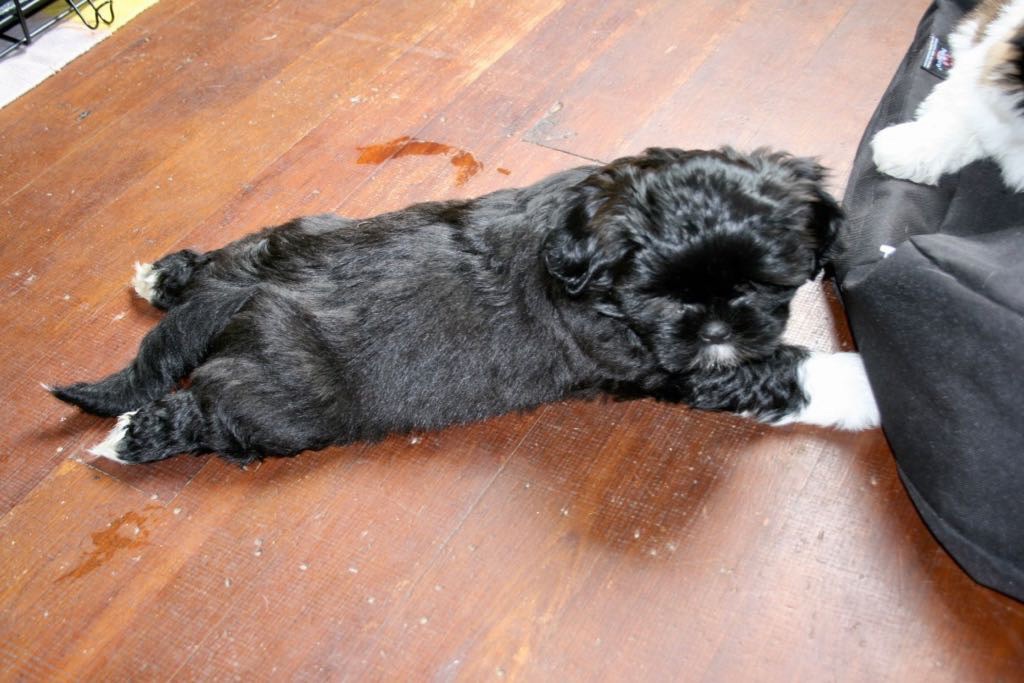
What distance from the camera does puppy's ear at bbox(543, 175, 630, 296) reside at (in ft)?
6.98

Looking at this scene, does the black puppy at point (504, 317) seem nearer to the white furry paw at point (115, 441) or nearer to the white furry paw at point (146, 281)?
the white furry paw at point (115, 441)

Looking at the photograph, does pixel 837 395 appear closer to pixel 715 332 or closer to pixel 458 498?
pixel 715 332

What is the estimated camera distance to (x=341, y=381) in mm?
2463

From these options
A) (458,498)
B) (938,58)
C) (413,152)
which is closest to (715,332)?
(458,498)

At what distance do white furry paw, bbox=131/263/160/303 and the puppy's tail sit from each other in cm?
47

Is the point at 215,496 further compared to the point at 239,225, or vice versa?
the point at 239,225

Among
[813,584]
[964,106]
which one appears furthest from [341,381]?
[964,106]

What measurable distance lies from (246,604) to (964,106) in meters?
2.64

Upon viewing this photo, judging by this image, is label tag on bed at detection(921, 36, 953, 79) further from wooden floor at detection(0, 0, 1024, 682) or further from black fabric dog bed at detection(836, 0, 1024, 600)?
black fabric dog bed at detection(836, 0, 1024, 600)

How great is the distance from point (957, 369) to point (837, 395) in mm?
423

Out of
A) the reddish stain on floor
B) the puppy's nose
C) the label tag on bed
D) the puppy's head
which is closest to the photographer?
the puppy's head

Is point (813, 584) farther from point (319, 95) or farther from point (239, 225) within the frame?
point (319, 95)

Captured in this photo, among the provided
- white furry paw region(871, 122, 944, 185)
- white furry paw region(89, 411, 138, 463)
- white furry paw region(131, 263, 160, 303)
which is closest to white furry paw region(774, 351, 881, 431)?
white furry paw region(871, 122, 944, 185)

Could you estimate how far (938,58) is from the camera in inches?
122
